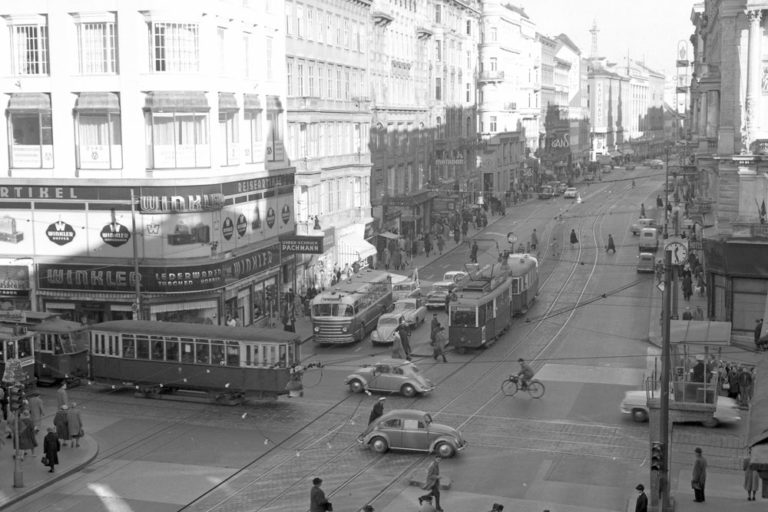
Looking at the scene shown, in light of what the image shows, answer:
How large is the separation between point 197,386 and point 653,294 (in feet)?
109

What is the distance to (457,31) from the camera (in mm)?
112312

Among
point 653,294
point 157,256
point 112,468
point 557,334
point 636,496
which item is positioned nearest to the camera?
point 636,496

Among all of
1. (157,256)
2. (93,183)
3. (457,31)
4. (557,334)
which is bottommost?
(557,334)

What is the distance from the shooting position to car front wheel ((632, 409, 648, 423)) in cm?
3494

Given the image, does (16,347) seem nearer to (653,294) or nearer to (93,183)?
(93,183)

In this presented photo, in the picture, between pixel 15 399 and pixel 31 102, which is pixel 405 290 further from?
pixel 15 399

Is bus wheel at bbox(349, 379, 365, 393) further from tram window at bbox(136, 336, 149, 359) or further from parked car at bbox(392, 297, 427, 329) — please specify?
parked car at bbox(392, 297, 427, 329)

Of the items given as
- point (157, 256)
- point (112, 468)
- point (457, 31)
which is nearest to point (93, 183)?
point (157, 256)

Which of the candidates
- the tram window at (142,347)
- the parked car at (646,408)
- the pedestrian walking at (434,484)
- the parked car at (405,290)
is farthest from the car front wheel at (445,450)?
the parked car at (405,290)

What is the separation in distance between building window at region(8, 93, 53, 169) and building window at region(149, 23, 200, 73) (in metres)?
5.38

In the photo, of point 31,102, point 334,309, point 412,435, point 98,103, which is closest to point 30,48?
point 31,102

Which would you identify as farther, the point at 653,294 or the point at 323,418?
the point at 653,294

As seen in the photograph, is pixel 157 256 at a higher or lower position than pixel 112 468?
higher

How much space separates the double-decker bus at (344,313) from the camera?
4822cm
